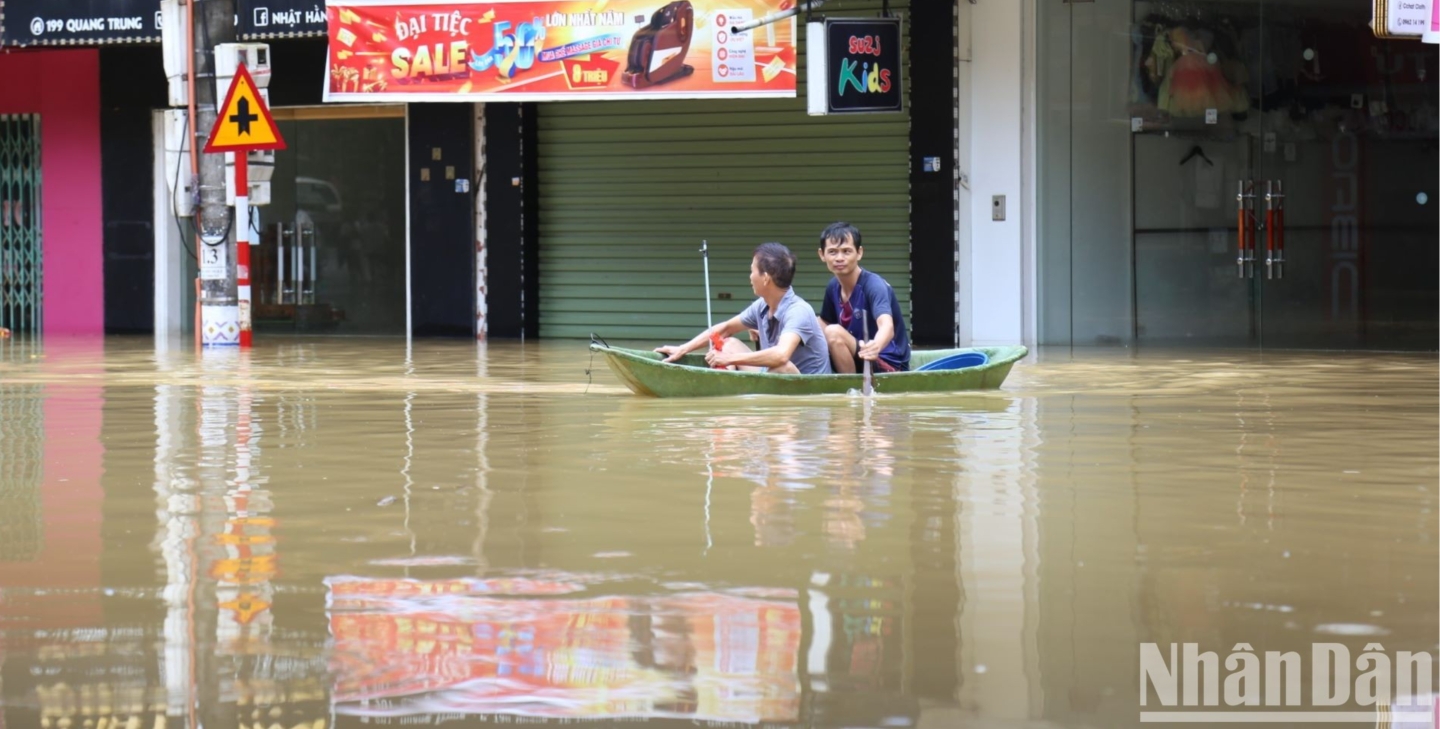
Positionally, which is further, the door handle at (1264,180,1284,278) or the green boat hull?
the door handle at (1264,180,1284,278)

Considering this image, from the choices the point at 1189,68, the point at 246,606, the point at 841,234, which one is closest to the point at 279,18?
the point at 1189,68

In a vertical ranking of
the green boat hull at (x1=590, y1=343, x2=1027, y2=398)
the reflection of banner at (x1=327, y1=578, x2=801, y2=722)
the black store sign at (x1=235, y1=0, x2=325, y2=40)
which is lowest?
the reflection of banner at (x1=327, y1=578, x2=801, y2=722)

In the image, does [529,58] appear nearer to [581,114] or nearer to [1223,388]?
[581,114]

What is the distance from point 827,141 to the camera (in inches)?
768

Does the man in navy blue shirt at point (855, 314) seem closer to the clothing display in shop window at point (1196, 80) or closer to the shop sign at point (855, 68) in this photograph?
the shop sign at point (855, 68)

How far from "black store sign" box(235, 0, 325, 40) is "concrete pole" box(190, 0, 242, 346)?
1648mm

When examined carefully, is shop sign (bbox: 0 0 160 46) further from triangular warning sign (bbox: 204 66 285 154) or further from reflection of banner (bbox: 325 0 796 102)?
triangular warning sign (bbox: 204 66 285 154)

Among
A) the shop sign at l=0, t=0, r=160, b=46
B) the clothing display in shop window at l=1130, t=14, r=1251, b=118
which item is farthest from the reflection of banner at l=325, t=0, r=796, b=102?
the clothing display in shop window at l=1130, t=14, r=1251, b=118

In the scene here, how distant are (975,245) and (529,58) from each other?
471cm

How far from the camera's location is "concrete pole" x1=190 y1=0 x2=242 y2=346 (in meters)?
17.9

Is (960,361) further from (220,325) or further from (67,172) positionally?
(67,172)

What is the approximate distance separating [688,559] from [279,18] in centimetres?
1538

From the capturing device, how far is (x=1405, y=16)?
1212 centimetres

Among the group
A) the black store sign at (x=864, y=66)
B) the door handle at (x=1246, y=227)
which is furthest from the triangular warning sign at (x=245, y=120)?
the door handle at (x=1246, y=227)
